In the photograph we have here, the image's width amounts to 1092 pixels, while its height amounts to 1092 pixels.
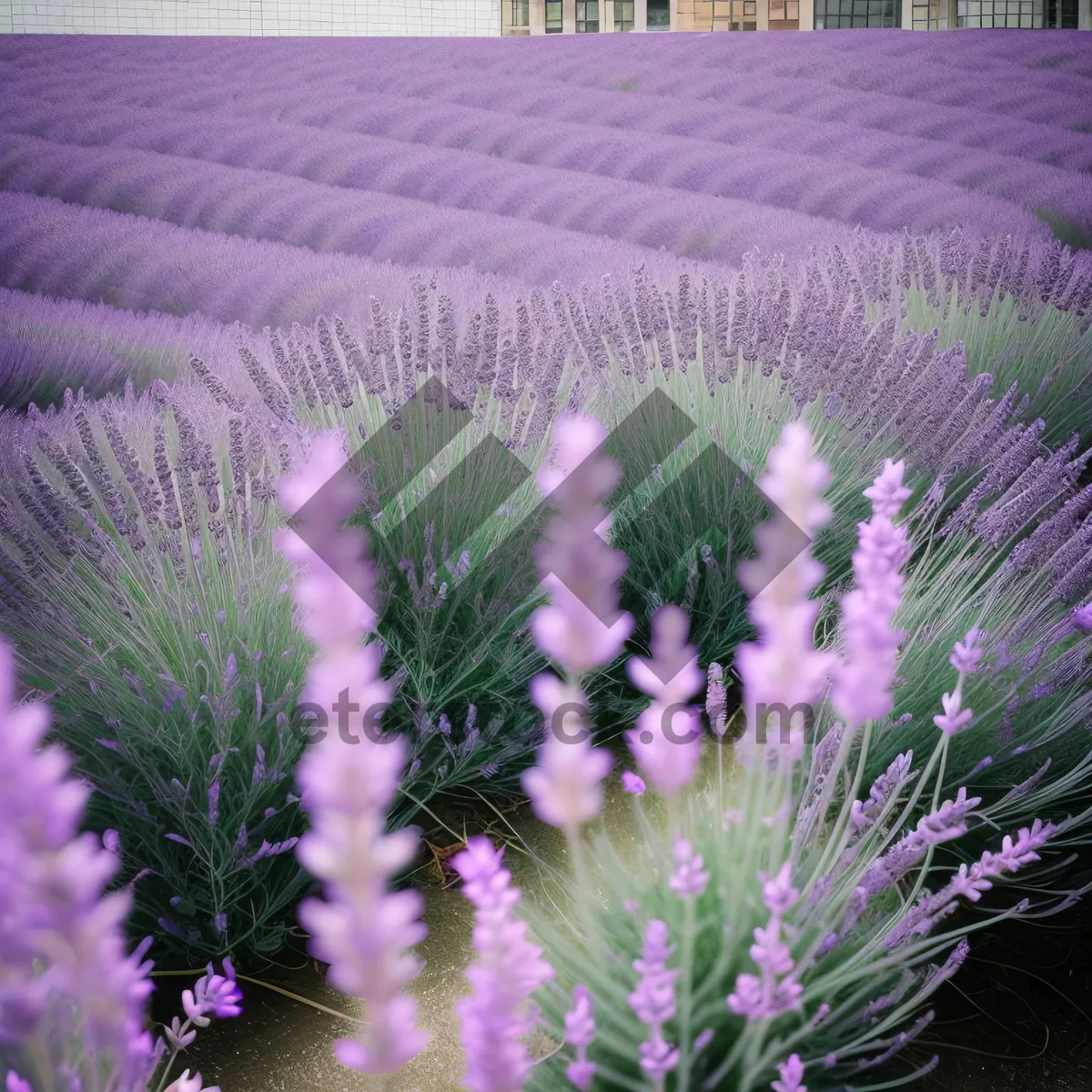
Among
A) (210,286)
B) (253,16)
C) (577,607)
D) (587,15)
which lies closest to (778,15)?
(587,15)

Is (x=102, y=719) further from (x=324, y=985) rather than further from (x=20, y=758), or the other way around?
(x=20, y=758)

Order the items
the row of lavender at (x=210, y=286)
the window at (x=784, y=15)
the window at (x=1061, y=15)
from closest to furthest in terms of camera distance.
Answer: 1. the row of lavender at (x=210, y=286)
2. the window at (x=784, y=15)
3. the window at (x=1061, y=15)

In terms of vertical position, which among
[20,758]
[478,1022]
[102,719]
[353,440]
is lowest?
[102,719]

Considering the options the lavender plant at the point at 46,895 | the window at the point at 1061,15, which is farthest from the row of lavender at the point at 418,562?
the window at the point at 1061,15

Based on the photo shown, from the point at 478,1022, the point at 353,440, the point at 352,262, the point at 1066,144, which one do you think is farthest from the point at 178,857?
the point at 1066,144

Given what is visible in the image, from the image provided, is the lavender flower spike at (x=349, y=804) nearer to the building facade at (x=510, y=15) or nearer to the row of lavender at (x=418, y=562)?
the row of lavender at (x=418, y=562)

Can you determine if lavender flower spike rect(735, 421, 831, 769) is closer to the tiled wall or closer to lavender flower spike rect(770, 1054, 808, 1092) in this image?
lavender flower spike rect(770, 1054, 808, 1092)

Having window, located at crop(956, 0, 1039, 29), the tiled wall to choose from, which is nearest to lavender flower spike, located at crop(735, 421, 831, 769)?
the tiled wall
